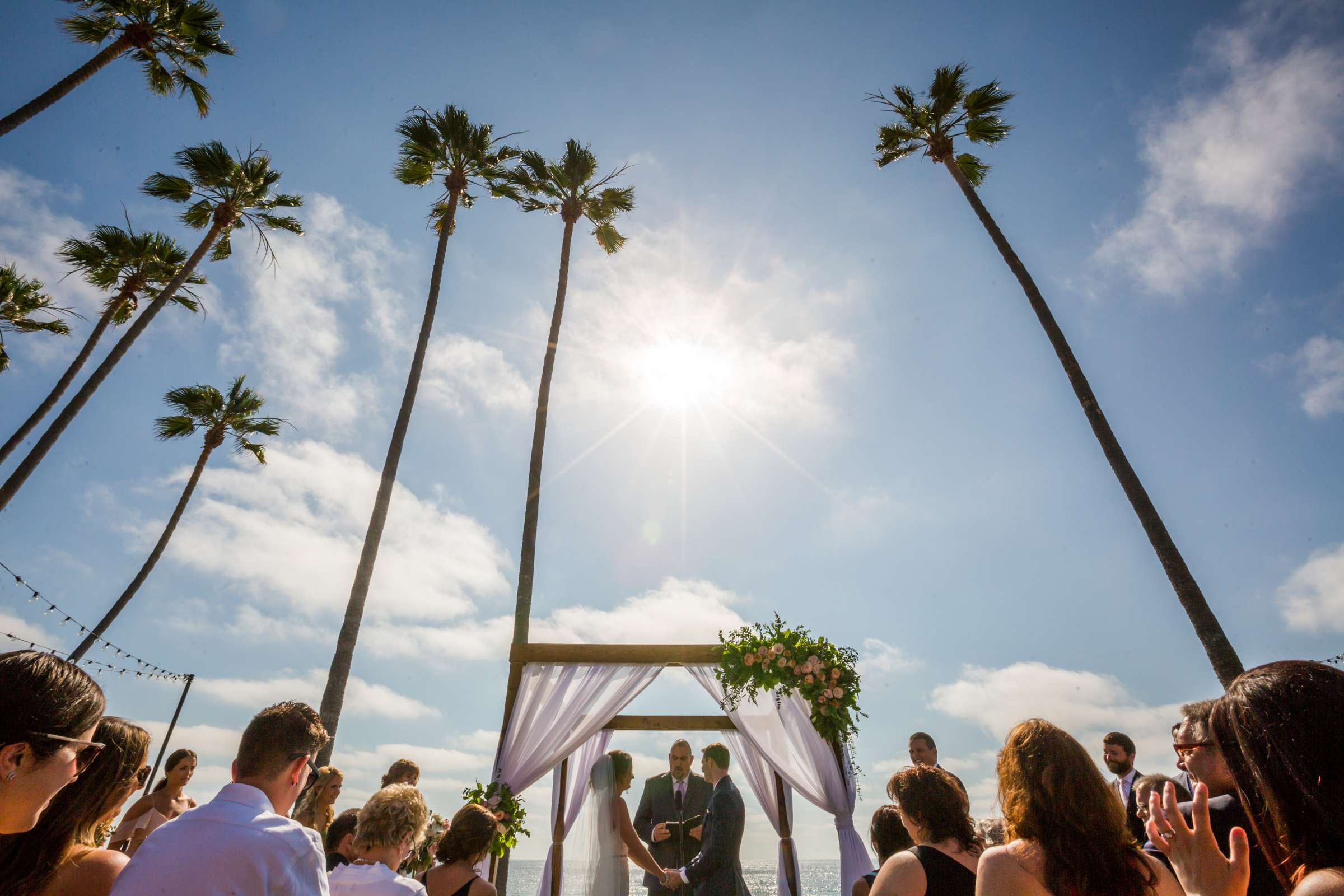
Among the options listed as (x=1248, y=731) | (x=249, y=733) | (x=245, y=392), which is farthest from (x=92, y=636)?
(x=1248, y=731)

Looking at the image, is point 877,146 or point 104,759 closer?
point 104,759

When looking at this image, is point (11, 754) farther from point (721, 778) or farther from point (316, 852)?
point (721, 778)

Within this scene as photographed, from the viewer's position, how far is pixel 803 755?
791 cm

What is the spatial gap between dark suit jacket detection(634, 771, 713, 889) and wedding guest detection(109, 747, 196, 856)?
14.7 feet

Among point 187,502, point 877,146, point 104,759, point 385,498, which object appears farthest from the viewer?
point 187,502

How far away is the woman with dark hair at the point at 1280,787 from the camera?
4.18 ft

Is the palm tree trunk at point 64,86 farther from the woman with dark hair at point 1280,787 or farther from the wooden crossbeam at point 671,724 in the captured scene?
the woman with dark hair at point 1280,787

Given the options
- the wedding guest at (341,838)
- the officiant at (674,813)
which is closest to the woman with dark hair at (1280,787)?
the wedding guest at (341,838)

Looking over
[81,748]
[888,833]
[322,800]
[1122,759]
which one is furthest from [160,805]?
[1122,759]

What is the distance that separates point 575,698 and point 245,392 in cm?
1505

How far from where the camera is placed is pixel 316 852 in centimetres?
223

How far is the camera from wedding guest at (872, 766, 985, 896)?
282 cm

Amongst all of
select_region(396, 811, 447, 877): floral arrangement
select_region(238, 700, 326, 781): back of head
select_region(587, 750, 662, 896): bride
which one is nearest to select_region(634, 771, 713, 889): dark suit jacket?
select_region(587, 750, 662, 896): bride

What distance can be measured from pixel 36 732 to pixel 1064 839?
117 inches
